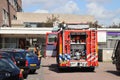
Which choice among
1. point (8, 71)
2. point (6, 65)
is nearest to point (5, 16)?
point (6, 65)

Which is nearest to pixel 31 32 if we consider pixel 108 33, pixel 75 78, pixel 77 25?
pixel 108 33

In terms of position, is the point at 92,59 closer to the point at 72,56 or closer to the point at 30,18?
the point at 72,56

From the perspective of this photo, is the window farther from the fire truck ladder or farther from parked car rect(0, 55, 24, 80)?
parked car rect(0, 55, 24, 80)

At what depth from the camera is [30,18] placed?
84625 mm

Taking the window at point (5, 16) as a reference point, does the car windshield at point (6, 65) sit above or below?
below

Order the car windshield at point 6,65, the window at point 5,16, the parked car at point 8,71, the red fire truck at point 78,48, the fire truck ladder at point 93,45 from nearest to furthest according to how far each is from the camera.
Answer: the parked car at point 8,71 < the car windshield at point 6,65 < the red fire truck at point 78,48 < the fire truck ladder at point 93,45 < the window at point 5,16

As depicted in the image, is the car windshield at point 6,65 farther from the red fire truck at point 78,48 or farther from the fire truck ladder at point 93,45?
the fire truck ladder at point 93,45

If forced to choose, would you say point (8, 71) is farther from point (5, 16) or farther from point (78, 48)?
point (5, 16)

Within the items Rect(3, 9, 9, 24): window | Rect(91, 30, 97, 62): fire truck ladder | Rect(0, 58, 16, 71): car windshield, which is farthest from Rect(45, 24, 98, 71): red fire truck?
Rect(3, 9, 9, 24): window

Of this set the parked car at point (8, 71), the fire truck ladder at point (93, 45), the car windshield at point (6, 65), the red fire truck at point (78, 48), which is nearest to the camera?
the parked car at point (8, 71)

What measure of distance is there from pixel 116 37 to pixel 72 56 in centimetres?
2708

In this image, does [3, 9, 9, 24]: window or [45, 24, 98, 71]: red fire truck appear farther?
[3, 9, 9, 24]: window

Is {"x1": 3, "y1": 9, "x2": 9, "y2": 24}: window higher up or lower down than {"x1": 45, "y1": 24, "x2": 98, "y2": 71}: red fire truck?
higher up

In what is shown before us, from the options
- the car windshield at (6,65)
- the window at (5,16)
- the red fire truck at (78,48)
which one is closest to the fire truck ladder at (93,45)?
the red fire truck at (78,48)
